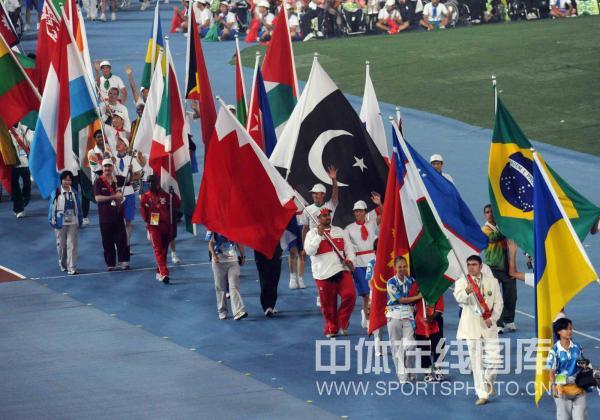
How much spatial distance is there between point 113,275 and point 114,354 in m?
4.25

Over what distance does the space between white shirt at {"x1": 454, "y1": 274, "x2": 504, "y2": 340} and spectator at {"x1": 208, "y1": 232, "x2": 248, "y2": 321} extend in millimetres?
4621

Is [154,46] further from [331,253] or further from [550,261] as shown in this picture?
[550,261]

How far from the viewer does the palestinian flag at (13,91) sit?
935 inches

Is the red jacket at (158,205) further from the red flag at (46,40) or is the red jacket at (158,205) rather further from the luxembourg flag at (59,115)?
the red flag at (46,40)

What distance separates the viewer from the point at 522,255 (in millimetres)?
23469

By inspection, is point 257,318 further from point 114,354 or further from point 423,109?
point 423,109

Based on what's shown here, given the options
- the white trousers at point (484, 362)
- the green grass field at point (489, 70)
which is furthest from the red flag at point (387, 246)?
the green grass field at point (489, 70)

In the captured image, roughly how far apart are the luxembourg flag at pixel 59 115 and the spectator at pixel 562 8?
23371 mm

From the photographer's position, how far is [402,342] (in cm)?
1769

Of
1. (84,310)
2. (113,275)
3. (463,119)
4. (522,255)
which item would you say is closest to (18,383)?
(84,310)

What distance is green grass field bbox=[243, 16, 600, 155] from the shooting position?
3328cm

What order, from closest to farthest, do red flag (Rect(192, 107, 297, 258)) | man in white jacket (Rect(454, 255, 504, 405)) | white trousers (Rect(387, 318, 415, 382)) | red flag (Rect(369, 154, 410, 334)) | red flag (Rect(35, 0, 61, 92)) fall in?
man in white jacket (Rect(454, 255, 504, 405))
red flag (Rect(369, 154, 410, 334))
white trousers (Rect(387, 318, 415, 382))
red flag (Rect(192, 107, 297, 258))
red flag (Rect(35, 0, 61, 92))

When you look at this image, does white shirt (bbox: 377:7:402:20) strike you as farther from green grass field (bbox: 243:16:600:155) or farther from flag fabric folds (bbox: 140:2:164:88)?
flag fabric folds (bbox: 140:2:164:88)

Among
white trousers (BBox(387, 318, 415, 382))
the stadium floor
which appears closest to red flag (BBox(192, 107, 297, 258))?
the stadium floor
